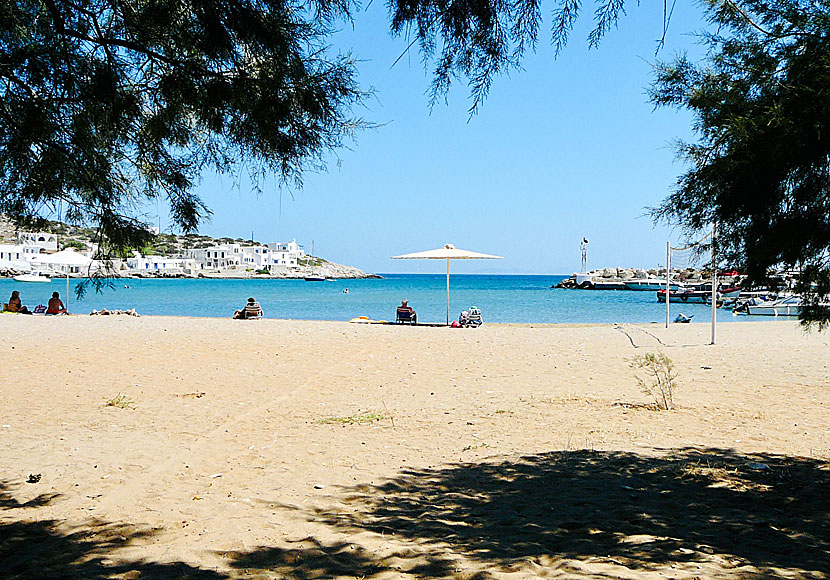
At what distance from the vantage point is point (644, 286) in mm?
79938

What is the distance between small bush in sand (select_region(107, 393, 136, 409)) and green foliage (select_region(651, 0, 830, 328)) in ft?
20.5

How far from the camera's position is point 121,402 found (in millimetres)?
7758

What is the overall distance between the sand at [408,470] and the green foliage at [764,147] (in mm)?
1563

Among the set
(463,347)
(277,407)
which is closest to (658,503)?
(277,407)

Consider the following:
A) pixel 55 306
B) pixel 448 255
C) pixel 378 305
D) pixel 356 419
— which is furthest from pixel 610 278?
pixel 356 419

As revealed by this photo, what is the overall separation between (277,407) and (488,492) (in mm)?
3776

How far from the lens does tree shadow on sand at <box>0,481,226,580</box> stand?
10.7 ft

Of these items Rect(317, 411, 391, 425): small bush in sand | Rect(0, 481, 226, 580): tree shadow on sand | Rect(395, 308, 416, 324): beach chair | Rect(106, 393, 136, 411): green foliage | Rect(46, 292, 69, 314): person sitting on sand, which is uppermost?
Rect(46, 292, 69, 314): person sitting on sand

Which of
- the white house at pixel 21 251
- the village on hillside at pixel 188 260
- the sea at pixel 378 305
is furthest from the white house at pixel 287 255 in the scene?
the white house at pixel 21 251

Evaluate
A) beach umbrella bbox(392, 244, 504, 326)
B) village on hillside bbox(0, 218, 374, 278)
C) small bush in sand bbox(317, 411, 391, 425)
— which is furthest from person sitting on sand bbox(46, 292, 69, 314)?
small bush in sand bbox(317, 411, 391, 425)

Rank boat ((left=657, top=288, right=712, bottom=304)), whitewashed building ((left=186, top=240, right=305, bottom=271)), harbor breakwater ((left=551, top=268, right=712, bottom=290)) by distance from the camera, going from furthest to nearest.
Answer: whitewashed building ((left=186, top=240, right=305, bottom=271)) → harbor breakwater ((left=551, top=268, right=712, bottom=290)) → boat ((left=657, top=288, right=712, bottom=304))

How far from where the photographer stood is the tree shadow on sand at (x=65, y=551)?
128 inches

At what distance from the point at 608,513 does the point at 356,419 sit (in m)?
3.43

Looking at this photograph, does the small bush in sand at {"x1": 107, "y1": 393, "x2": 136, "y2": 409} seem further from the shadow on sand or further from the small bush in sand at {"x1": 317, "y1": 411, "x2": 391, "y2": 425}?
the shadow on sand
